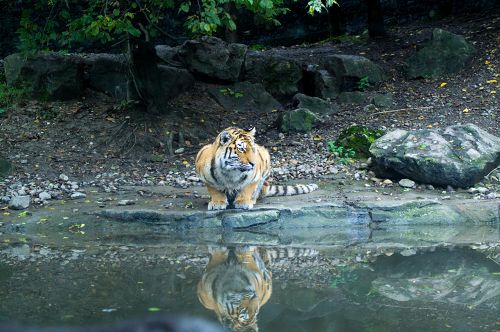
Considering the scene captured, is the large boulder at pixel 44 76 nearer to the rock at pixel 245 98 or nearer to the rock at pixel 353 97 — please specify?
the rock at pixel 245 98

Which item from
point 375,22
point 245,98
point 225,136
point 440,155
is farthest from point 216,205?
point 375,22

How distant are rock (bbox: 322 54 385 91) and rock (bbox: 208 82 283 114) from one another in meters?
1.37

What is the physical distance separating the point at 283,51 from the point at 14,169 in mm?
7694

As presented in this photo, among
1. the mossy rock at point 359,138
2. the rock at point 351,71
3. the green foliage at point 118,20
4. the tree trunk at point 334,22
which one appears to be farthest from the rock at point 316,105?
the tree trunk at point 334,22

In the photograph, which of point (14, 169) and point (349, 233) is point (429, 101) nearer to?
point (349, 233)

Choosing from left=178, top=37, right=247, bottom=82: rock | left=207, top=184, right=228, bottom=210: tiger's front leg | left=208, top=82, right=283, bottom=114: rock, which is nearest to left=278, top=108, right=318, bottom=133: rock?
left=208, top=82, right=283, bottom=114: rock

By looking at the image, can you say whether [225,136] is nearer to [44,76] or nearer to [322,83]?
[322,83]

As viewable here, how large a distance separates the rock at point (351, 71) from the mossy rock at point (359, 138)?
8.10ft

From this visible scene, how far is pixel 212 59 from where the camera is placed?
13547 millimetres

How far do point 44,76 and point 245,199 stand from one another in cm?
610

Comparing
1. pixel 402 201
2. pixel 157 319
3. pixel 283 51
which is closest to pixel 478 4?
pixel 283 51

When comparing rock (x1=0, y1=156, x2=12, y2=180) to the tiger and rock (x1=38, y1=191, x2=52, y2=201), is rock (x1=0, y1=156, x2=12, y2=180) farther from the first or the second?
the tiger

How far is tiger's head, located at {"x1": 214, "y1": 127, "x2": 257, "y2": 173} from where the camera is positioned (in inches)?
322

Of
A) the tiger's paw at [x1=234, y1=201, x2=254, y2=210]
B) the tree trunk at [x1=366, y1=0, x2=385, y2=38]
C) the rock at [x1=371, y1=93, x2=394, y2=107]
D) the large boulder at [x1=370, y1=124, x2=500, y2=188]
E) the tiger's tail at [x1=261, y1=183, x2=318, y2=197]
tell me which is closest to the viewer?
the tiger's paw at [x1=234, y1=201, x2=254, y2=210]
